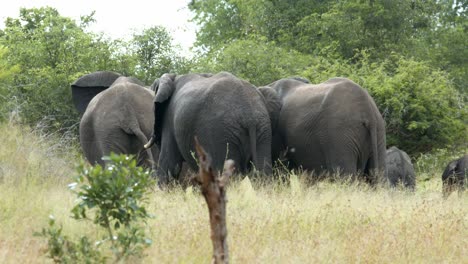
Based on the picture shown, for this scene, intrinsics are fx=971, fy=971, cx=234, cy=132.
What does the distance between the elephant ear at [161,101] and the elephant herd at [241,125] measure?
0.02m

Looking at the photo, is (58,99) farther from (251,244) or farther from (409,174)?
(251,244)

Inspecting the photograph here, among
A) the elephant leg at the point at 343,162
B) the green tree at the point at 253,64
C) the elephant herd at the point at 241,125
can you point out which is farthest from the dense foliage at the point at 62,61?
the elephant leg at the point at 343,162

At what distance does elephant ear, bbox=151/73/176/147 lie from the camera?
1495 cm

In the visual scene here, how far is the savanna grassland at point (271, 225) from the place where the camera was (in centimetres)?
789

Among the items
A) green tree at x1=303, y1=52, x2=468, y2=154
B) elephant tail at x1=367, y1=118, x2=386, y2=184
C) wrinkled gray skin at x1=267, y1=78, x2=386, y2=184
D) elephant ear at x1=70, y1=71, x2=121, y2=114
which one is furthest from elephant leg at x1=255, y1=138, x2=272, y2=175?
green tree at x1=303, y1=52, x2=468, y2=154

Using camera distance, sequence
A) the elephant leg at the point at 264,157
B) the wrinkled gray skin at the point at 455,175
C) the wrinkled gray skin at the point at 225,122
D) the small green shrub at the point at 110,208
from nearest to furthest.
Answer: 1. the small green shrub at the point at 110,208
2. the wrinkled gray skin at the point at 225,122
3. the elephant leg at the point at 264,157
4. the wrinkled gray skin at the point at 455,175

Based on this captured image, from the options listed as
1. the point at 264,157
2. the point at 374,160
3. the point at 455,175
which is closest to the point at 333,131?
the point at 374,160

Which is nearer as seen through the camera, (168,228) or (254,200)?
(168,228)

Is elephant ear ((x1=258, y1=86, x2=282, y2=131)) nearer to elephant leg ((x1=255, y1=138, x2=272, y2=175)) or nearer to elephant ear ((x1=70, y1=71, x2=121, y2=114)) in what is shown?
elephant leg ((x1=255, y1=138, x2=272, y2=175))

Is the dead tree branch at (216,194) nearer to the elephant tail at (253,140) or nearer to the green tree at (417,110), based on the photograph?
the elephant tail at (253,140)

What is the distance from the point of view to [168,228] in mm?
8531

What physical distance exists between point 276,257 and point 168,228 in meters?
1.18

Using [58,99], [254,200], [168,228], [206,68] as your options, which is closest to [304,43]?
[206,68]

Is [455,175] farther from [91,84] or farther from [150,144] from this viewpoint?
[91,84]
